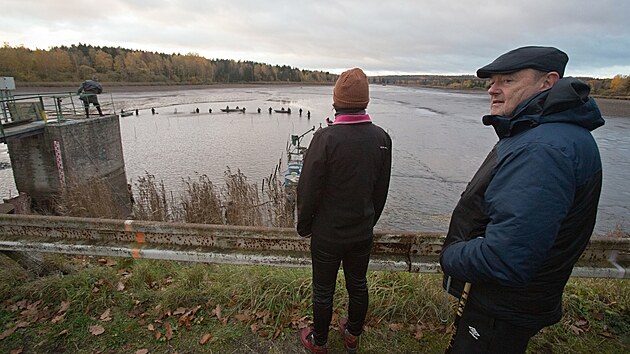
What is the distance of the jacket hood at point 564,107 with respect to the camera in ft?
4.50

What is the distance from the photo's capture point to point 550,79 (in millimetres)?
1522

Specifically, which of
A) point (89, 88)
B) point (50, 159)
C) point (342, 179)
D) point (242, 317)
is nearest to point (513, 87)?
point (342, 179)

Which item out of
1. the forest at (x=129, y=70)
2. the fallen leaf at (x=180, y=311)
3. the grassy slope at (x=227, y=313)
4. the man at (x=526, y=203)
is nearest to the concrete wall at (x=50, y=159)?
the grassy slope at (x=227, y=313)

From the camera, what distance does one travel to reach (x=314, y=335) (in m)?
2.54

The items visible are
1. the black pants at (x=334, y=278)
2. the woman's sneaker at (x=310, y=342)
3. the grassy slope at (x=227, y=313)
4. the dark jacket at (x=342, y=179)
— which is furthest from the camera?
the grassy slope at (x=227, y=313)

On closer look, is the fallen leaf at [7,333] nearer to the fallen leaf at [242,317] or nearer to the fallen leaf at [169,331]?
the fallen leaf at [169,331]

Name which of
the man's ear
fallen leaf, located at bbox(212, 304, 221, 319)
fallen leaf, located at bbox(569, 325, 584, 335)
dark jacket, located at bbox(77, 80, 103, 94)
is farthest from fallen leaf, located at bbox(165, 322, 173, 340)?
dark jacket, located at bbox(77, 80, 103, 94)

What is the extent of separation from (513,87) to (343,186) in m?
1.07

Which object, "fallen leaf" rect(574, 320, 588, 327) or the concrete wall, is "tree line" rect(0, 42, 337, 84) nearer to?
the concrete wall

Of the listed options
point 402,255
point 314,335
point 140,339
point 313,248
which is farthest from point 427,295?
point 140,339

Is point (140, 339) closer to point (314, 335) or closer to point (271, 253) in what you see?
point (271, 253)

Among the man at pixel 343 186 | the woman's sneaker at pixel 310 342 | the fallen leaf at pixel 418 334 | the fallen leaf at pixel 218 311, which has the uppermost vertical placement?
the man at pixel 343 186

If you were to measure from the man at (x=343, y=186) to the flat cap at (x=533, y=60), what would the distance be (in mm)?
799

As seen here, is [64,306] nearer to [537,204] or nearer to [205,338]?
[205,338]
